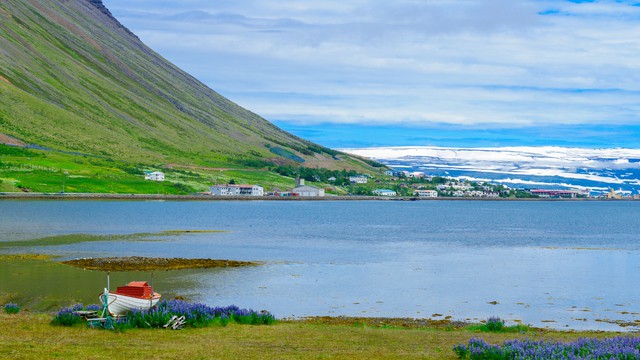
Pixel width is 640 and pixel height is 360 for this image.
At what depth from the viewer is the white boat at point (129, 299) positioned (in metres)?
34.0

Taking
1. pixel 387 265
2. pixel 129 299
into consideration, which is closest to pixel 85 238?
pixel 387 265

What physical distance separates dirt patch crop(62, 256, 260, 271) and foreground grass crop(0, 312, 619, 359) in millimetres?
31362

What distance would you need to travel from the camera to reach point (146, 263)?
7106 cm

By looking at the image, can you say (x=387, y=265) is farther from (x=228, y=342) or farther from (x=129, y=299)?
(x=228, y=342)

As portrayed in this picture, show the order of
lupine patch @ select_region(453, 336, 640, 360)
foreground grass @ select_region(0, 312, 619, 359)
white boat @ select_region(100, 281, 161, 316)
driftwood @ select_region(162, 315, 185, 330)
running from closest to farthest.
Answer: lupine patch @ select_region(453, 336, 640, 360), foreground grass @ select_region(0, 312, 619, 359), driftwood @ select_region(162, 315, 185, 330), white boat @ select_region(100, 281, 161, 316)

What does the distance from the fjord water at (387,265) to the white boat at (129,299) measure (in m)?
12.5

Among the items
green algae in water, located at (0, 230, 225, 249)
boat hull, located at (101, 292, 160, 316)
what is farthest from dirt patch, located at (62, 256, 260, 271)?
boat hull, located at (101, 292, 160, 316)

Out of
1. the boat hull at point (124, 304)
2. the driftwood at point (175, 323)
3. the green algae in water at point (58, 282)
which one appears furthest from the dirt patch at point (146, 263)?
the driftwood at point (175, 323)

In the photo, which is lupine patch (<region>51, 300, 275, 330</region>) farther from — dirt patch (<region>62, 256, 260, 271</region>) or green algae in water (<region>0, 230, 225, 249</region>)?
green algae in water (<region>0, 230, 225, 249</region>)

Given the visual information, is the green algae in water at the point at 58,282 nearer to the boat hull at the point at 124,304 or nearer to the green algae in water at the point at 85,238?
the boat hull at the point at 124,304

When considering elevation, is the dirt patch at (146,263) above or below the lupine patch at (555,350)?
below

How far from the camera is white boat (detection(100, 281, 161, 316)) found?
112ft

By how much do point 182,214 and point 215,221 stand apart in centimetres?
2307

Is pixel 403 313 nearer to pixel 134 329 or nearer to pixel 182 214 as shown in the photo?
pixel 134 329
